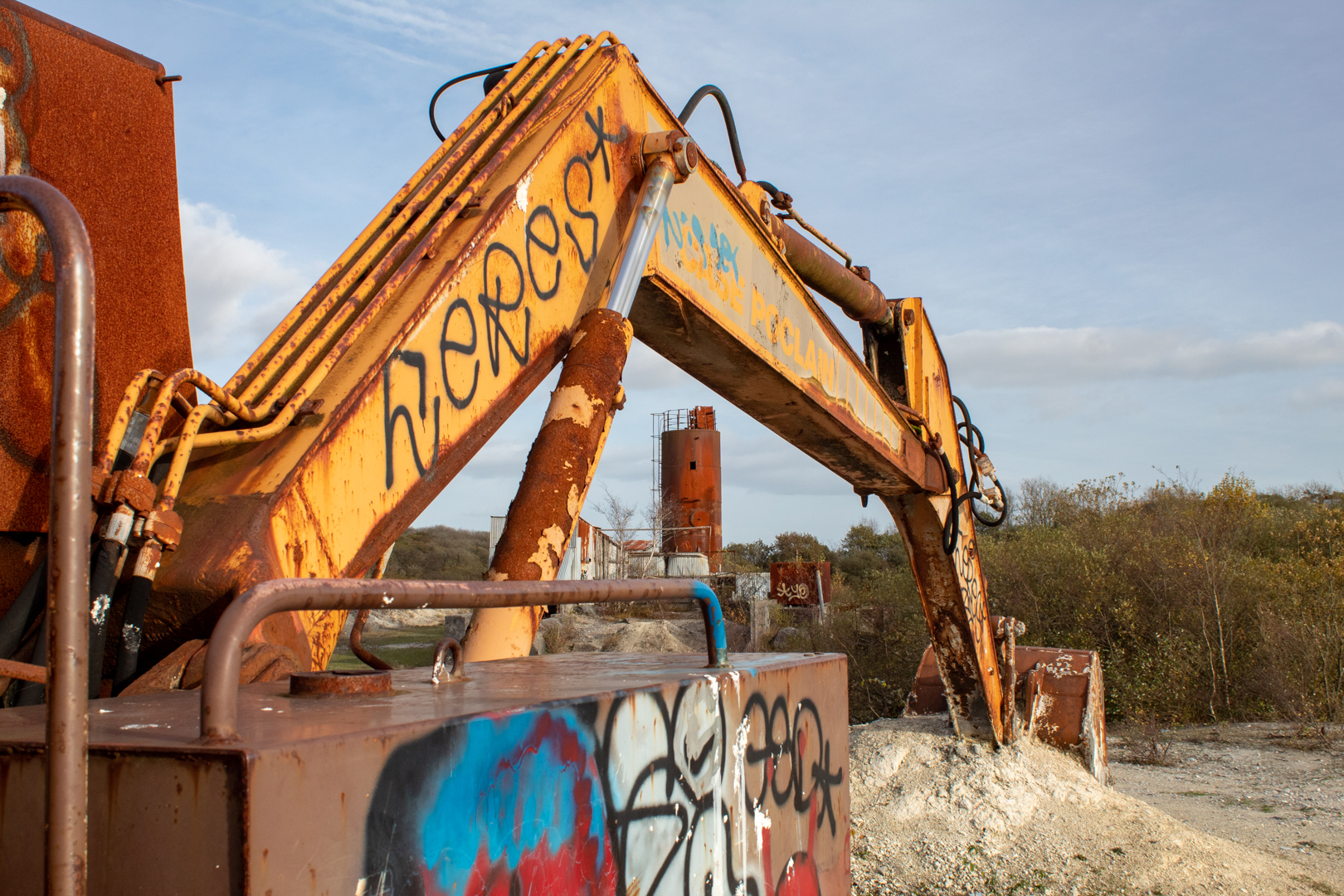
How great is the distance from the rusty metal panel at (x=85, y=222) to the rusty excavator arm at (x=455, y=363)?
22cm

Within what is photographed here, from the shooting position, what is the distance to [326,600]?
1.22 meters

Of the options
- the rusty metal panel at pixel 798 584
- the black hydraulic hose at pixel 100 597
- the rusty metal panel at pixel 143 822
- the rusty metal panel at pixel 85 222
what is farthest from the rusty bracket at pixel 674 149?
the rusty metal panel at pixel 798 584

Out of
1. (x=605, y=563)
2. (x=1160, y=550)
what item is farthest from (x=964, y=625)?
(x=605, y=563)

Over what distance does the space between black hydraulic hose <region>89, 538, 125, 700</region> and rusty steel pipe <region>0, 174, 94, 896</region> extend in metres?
0.91

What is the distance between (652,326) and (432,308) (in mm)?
1595

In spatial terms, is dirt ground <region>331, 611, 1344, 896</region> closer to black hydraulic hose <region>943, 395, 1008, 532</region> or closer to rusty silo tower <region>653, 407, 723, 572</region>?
black hydraulic hose <region>943, 395, 1008, 532</region>

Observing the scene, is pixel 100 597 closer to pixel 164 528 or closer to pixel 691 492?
pixel 164 528

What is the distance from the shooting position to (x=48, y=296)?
213cm

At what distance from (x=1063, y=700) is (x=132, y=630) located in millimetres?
7219

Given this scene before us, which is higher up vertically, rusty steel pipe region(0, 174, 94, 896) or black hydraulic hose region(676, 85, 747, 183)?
black hydraulic hose region(676, 85, 747, 183)

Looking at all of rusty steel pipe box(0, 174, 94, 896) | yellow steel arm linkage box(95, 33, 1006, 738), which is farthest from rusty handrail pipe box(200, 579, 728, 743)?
yellow steel arm linkage box(95, 33, 1006, 738)

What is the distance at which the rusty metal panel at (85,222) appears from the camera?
2.05m

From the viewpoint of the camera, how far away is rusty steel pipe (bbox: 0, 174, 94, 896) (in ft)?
2.89

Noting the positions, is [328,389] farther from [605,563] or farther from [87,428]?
[605,563]
